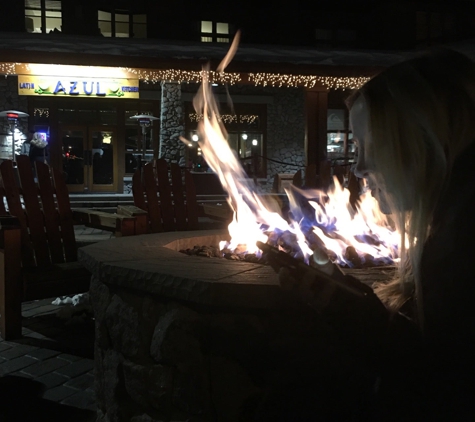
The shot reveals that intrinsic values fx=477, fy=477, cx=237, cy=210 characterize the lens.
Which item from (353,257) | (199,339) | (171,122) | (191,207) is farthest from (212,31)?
(199,339)

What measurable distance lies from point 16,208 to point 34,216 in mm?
180

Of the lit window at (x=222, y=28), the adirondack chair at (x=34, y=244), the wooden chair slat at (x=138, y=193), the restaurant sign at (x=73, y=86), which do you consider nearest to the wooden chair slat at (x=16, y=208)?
the adirondack chair at (x=34, y=244)

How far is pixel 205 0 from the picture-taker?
68.4 ft

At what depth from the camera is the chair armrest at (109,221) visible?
13.6 feet

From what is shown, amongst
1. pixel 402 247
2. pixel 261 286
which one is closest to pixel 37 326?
pixel 261 286

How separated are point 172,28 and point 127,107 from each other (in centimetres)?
469

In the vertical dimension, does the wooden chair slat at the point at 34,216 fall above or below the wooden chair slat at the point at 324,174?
below

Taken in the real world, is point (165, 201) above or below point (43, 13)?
below

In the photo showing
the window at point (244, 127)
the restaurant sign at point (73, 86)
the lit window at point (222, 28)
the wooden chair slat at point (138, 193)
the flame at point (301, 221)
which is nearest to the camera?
the flame at point (301, 221)

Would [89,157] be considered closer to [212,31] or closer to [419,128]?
[212,31]

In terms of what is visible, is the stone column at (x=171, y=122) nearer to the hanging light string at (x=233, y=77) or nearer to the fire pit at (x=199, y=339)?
the hanging light string at (x=233, y=77)

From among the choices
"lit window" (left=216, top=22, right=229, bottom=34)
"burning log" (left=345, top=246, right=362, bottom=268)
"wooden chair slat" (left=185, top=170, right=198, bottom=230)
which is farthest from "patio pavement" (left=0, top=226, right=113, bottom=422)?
"lit window" (left=216, top=22, right=229, bottom=34)

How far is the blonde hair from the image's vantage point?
4.28ft

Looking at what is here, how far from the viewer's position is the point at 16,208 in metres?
4.51
